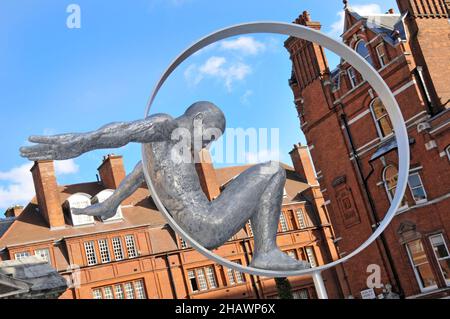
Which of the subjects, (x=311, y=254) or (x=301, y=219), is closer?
(x=311, y=254)

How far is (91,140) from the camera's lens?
15.6ft

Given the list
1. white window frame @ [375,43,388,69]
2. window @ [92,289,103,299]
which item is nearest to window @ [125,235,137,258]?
window @ [92,289,103,299]

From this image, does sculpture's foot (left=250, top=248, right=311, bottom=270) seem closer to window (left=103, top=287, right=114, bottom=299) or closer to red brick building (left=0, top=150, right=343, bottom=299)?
red brick building (left=0, top=150, right=343, bottom=299)

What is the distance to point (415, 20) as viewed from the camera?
24.4 m

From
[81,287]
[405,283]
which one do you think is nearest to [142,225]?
[81,287]

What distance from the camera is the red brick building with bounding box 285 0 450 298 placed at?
22.2 meters

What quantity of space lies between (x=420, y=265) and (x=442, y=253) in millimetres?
1189

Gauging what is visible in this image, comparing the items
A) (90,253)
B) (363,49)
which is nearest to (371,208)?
(363,49)

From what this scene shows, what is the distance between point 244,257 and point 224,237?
99.8 ft

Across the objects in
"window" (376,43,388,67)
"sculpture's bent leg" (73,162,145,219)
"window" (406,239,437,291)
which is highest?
"window" (376,43,388,67)

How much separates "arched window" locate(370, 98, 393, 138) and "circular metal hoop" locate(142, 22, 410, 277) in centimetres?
1865

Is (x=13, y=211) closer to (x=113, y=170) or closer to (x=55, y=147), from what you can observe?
(x=113, y=170)

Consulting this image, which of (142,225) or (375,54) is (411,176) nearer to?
(375,54)

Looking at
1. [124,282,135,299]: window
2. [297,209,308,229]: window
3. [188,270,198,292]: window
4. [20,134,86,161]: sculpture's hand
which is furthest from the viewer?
[297,209,308,229]: window
